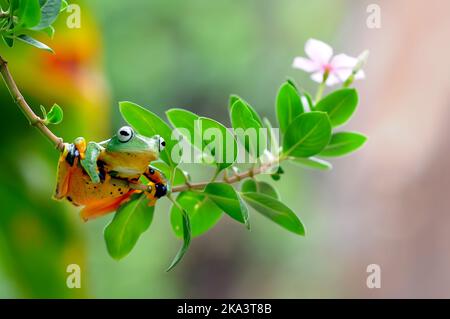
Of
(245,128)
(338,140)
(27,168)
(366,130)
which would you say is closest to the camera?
(245,128)

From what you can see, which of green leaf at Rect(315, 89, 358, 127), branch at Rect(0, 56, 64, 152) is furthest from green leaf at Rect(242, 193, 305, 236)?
branch at Rect(0, 56, 64, 152)

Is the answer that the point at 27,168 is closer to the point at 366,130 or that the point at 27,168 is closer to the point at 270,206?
the point at 270,206

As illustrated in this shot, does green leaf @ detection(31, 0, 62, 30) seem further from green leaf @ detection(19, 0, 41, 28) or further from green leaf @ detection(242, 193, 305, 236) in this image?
green leaf @ detection(242, 193, 305, 236)

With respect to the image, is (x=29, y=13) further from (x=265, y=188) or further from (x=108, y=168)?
(x=265, y=188)

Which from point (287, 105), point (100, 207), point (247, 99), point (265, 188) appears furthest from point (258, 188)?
point (247, 99)

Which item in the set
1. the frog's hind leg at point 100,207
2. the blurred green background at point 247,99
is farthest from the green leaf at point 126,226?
the blurred green background at point 247,99

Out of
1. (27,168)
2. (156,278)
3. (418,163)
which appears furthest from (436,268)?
(27,168)
